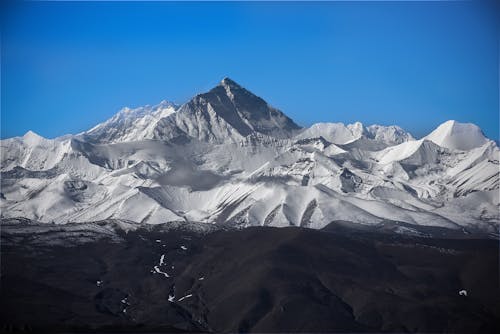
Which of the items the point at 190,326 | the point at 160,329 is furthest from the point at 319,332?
the point at 160,329

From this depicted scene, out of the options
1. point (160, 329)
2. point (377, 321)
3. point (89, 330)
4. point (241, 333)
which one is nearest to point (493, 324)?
point (377, 321)

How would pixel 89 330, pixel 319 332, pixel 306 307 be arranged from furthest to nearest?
pixel 306 307 → pixel 319 332 → pixel 89 330

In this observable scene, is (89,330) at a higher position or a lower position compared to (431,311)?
higher

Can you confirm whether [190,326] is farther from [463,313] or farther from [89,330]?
[463,313]

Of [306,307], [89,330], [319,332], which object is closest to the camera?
[89,330]

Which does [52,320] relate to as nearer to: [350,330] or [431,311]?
[350,330]

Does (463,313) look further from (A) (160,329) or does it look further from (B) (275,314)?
(A) (160,329)

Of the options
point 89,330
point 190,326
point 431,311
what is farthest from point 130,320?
point 431,311

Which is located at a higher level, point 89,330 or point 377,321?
point 89,330

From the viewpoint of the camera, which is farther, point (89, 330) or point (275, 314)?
point (275, 314)
